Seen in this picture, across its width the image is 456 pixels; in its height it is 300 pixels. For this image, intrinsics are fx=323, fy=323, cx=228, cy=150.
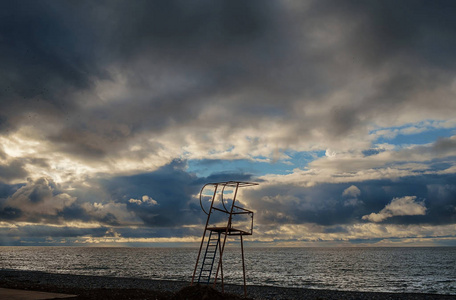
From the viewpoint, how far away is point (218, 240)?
1823 centimetres

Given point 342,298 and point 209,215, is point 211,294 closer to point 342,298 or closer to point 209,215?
point 209,215

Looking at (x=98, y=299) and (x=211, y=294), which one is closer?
(x=211, y=294)

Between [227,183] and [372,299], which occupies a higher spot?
[227,183]

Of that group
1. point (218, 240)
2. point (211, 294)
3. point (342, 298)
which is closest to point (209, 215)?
point (218, 240)

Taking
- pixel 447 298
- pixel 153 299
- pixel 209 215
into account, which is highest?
pixel 209 215

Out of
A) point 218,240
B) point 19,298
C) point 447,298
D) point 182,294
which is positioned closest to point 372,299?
point 447,298

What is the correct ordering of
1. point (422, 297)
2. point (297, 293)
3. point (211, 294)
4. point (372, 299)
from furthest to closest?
point (297, 293) → point (422, 297) → point (372, 299) → point (211, 294)

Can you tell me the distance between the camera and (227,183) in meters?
18.1

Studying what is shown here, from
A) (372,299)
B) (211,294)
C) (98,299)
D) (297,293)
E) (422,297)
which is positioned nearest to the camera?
(211,294)

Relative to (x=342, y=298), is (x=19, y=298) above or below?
above

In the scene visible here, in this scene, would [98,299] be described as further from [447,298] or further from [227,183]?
[447,298]

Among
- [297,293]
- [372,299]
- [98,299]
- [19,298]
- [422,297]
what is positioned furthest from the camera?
[297,293]

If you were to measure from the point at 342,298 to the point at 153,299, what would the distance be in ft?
64.5

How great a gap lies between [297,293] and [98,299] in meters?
22.7
